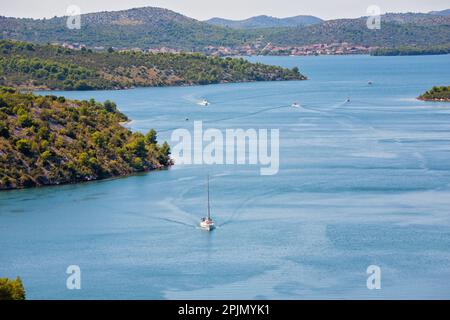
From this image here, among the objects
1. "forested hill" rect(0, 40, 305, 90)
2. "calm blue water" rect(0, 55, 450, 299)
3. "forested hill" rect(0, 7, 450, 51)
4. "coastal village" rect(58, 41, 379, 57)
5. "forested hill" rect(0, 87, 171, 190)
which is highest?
"forested hill" rect(0, 7, 450, 51)

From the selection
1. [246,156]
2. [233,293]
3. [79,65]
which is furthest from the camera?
[79,65]

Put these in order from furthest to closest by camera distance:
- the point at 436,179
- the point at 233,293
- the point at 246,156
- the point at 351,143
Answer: the point at 351,143 < the point at 246,156 < the point at 436,179 < the point at 233,293

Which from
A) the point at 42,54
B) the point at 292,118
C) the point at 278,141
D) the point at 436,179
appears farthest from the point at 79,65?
the point at 436,179

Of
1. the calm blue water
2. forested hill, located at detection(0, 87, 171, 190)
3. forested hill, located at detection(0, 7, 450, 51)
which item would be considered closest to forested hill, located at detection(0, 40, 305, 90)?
forested hill, located at detection(0, 87, 171, 190)

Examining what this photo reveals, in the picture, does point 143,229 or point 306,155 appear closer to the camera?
point 143,229

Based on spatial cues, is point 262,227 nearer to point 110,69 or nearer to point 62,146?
point 62,146

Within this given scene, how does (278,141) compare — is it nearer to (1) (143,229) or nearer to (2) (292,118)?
(2) (292,118)

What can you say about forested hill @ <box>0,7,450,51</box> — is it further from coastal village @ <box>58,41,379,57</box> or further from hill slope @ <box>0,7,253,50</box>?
coastal village @ <box>58,41,379,57</box>
